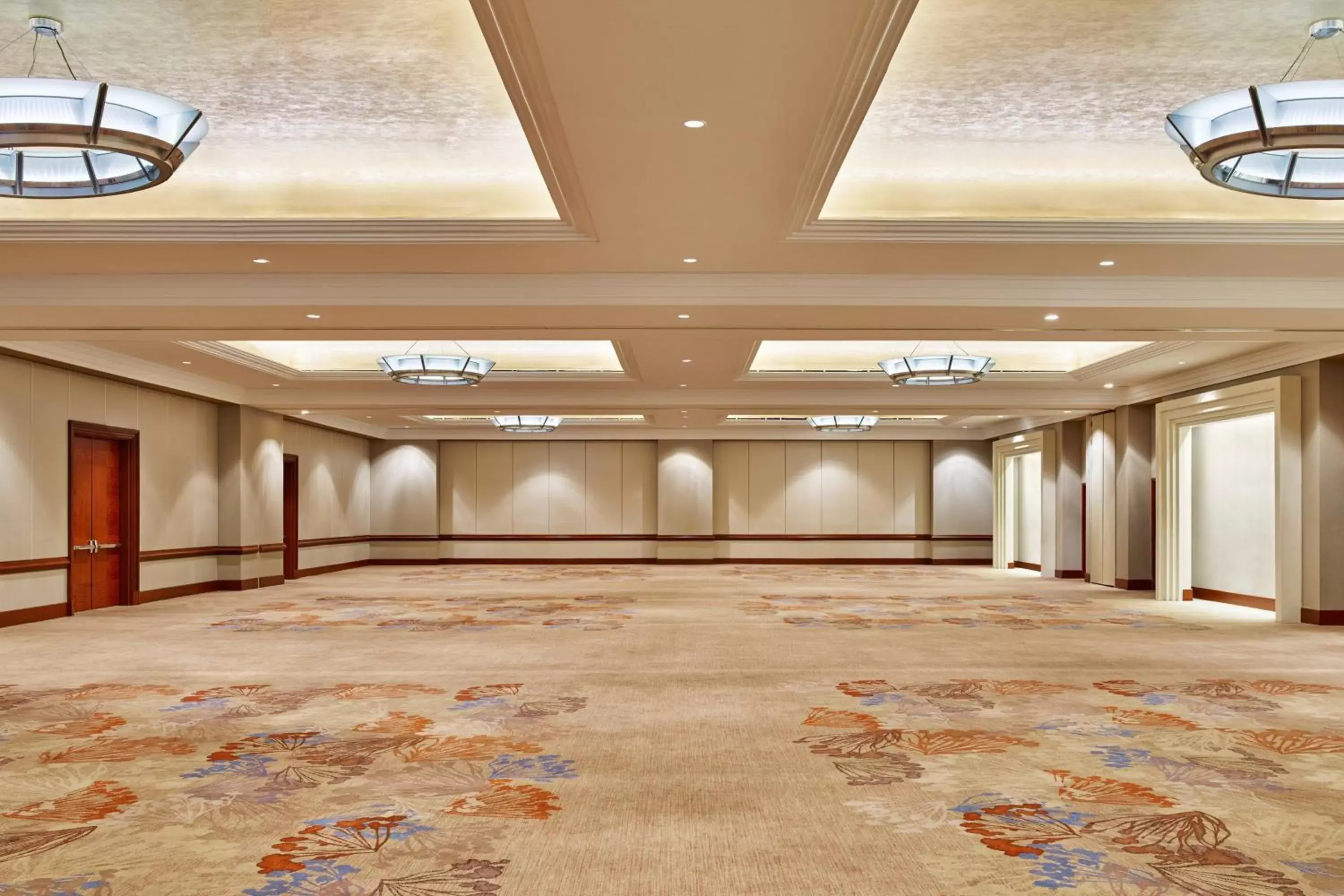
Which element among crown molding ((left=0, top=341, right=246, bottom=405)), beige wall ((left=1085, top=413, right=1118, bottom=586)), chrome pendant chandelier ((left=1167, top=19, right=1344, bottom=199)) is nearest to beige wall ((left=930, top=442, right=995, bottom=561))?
beige wall ((left=1085, top=413, right=1118, bottom=586))

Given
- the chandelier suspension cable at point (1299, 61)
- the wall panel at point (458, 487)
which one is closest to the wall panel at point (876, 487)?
the wall panel at point (458, 487)

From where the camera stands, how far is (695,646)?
33.0 feet

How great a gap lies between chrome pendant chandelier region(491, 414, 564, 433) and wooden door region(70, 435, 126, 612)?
8809mm

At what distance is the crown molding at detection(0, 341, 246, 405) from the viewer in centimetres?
1211

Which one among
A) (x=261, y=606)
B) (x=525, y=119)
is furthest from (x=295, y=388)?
(x=525, y=119)

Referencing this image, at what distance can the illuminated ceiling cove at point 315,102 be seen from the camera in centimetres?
534

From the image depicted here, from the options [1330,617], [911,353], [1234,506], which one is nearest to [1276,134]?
[1330,617]

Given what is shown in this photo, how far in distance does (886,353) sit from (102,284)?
1105 centimetres

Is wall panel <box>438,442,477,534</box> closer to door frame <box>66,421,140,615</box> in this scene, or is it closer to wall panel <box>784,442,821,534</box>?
wall panel <box>784,442,821,534</box>

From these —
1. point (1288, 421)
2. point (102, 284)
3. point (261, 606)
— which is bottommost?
point (261, 606)

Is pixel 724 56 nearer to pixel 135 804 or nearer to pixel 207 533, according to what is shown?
pixel 135 804

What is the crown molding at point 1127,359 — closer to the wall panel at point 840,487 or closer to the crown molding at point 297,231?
the crown molding at point 297,231

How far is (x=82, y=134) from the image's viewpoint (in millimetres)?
5102

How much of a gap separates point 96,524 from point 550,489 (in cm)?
1301
